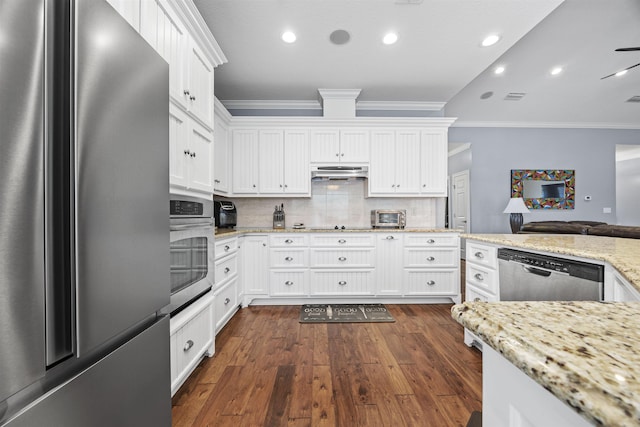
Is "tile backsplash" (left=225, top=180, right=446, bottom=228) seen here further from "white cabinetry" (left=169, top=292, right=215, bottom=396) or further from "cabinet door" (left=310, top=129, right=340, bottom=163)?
"white cabinetry" (left=169, top=292, right=215, bottom=396)

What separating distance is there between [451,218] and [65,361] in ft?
23.9

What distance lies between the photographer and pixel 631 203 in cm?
704

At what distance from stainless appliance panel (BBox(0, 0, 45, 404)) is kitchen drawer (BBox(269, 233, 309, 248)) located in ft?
9.08

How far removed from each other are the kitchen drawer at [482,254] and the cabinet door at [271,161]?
2.27 meters

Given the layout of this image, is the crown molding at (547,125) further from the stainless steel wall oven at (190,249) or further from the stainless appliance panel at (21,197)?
the stainless appliance panel at (21,197)

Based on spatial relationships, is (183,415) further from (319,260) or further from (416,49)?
(416,49)

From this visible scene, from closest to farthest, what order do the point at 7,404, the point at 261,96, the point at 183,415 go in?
the point at 7,404, the point at 183,415, the point at 261,96

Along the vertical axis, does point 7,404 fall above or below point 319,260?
above

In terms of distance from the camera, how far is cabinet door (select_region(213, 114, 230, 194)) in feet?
10.1

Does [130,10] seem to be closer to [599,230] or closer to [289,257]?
[289,257]

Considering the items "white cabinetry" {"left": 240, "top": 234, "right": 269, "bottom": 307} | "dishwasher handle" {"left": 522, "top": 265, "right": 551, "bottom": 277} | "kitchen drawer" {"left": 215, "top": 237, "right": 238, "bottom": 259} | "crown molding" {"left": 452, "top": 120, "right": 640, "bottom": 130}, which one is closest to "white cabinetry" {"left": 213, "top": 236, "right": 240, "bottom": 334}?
"kitchen drawer" {"left": 215, "top": 237, "right": 238, "bottom": 259}

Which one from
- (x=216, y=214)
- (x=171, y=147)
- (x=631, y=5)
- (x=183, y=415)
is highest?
(x=631, y=5)

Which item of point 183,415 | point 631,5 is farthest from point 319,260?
point 631,5

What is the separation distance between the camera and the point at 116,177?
713 mm
